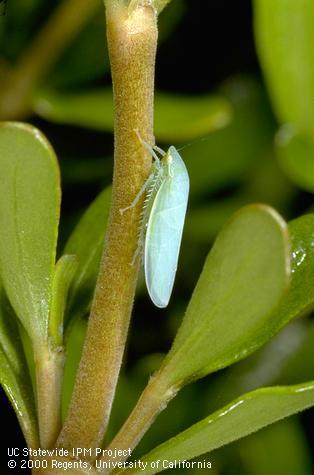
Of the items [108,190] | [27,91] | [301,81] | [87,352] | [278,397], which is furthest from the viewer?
[27,91]

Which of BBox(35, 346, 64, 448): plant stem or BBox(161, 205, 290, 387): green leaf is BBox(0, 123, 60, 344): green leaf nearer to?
BBox(35, 346, 64, 448): plant stem

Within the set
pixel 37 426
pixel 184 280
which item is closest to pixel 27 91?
pixel 184 280

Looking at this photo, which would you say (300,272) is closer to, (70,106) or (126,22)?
(126,22)

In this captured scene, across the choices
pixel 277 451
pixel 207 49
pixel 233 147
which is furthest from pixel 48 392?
pixel 207 49

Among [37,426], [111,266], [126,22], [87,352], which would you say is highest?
[126,22]

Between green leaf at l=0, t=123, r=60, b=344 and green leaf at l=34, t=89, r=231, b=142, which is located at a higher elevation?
green leaf at l=0, t=123, r=60, b=344

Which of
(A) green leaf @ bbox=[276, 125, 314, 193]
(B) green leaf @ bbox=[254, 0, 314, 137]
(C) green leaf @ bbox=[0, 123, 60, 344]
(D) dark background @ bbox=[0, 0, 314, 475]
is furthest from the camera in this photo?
(D) dark background @ bbox=[0, 0, 314, 475]

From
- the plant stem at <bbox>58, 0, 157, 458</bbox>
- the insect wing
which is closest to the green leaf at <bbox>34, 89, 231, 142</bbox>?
the insect wing
